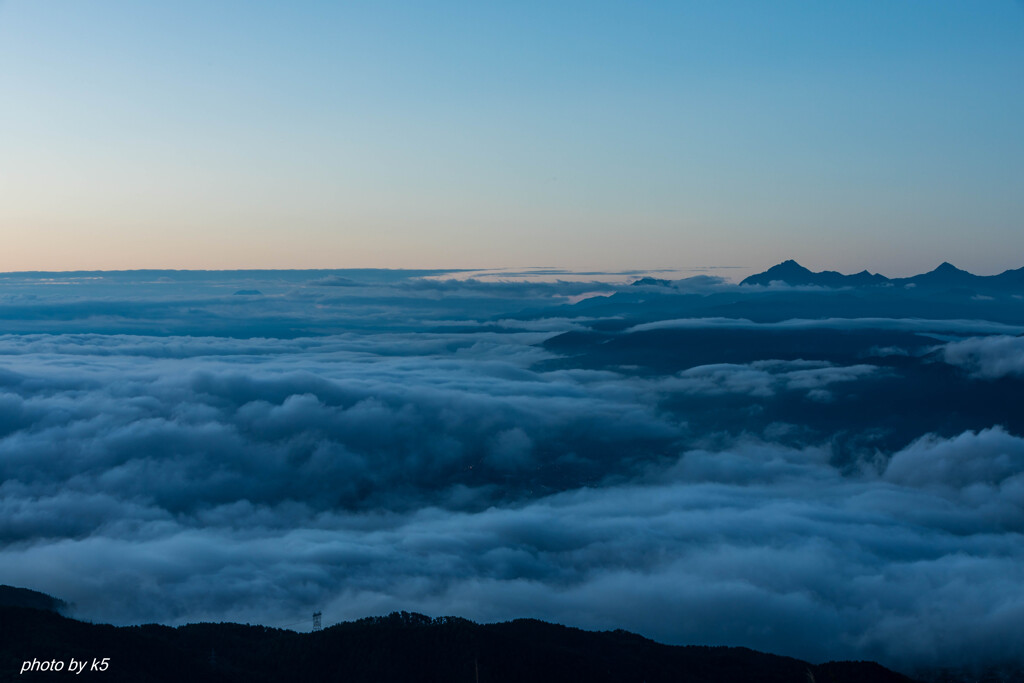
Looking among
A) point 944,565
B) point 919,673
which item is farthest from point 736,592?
point 944,565

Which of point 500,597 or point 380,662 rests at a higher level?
point 380,662

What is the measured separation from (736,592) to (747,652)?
173ft

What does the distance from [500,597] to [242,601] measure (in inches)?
2222

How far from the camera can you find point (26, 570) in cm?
18250

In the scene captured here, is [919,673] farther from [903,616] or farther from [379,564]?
[379,564]

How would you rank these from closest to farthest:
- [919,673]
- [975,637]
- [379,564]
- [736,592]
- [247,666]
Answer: [247,666]
[919,673]
[975,637]
[736,592]
[379,564]

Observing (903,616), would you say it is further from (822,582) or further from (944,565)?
(944,565)

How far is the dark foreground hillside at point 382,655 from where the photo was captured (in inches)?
3625

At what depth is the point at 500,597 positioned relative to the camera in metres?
171

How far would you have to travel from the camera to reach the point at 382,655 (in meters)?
107

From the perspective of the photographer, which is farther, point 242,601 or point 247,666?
point 242,601

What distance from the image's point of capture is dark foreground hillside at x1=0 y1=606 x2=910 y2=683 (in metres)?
92.1

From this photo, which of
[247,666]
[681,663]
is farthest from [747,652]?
[247,666]

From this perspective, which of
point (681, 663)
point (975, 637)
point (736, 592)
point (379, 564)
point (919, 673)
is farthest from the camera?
point (379, 564)
